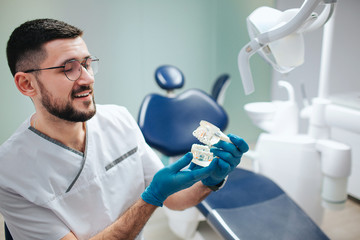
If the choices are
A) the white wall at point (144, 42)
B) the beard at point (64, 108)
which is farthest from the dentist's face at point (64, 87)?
the white wall at point (144, 42)

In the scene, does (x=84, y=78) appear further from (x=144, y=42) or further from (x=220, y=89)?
(x=144, y=42)

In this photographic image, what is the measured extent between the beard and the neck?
35mm

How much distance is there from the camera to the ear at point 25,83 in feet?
3.15

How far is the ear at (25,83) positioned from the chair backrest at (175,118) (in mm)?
681

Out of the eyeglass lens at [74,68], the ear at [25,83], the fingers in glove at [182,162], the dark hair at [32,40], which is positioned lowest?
the fingers in glove at [182,162]

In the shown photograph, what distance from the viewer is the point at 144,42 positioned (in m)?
2.56

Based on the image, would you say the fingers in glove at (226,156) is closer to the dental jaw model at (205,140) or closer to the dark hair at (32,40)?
the dental jaw model at (205,140)

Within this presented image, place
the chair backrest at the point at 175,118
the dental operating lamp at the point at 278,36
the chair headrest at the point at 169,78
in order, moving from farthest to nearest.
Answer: the chair headrest at the point at 169,78, the chair backrest at the point at 175,118, the dental operating lamp at the point at 278,36

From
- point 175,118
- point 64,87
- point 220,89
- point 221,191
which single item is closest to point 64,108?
point 64,87

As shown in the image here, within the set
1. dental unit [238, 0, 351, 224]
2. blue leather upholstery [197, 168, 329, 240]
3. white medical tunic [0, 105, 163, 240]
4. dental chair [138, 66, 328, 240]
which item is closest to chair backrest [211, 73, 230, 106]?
dental unit [238, 0, 351, 224]

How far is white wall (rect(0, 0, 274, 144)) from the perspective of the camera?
2053mm

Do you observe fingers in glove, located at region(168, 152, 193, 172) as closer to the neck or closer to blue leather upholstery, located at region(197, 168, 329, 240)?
the neck

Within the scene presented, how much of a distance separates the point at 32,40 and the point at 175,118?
882 millimetres

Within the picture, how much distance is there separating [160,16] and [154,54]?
1.01 ft
